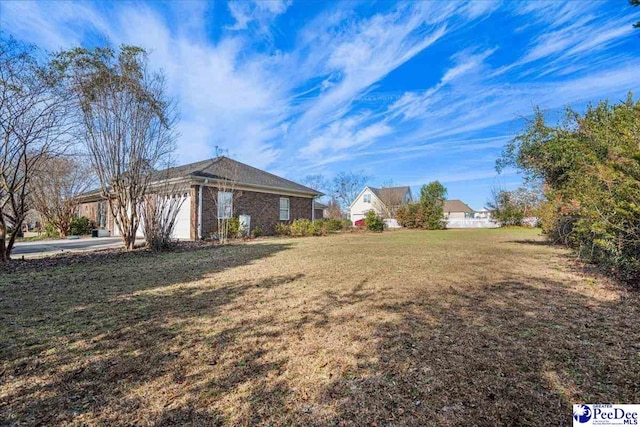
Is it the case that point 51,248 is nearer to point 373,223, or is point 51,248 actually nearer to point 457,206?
point 373,223

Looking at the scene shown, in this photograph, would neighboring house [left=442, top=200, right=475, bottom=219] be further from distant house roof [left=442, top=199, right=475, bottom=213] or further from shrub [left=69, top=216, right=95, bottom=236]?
shrub [left=69, top=216, right=95, bottom=236]

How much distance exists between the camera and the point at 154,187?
11.2 meters

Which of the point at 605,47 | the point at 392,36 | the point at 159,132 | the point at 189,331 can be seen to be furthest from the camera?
the point at 159,132

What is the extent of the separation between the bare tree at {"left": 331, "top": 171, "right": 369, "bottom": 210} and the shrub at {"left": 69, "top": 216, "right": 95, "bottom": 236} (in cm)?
3396

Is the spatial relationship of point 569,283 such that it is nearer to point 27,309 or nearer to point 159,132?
point 27,309

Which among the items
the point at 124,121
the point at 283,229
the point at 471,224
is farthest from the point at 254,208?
the point at 471,224

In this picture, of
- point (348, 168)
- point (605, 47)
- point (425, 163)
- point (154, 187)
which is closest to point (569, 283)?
point (605, 47)

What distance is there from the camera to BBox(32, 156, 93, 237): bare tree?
16625mm

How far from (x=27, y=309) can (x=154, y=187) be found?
25.3 feet

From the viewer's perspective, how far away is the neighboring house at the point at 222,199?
14.3 metres

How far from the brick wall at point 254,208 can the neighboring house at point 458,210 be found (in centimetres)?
4381

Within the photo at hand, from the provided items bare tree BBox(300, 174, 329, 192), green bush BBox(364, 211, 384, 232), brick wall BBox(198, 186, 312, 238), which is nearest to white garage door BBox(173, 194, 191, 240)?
brick wall BBox(198, 186, 312, 238)

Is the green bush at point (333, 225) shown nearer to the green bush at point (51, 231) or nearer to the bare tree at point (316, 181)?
the green bush at point (51, 231)

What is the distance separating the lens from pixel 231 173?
16422 millimetres
